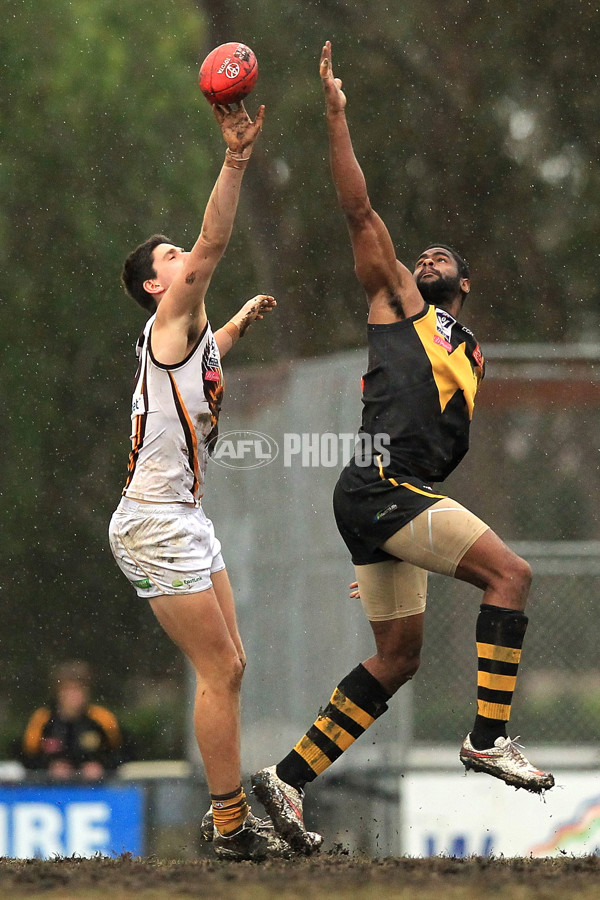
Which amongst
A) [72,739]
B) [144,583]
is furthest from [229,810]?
[72,739]

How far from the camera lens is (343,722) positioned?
16.3 feet

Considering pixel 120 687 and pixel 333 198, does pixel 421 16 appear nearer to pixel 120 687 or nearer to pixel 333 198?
pixel 333 198

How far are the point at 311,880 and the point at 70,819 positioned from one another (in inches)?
183

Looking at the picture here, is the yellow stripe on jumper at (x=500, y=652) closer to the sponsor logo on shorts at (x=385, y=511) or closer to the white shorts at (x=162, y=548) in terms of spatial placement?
the sponsor logo on shorts at (x=385, y=511)

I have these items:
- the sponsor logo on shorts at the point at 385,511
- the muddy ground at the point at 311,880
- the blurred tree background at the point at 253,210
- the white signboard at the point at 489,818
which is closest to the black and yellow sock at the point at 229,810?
the muddy ground at the point at 311,880

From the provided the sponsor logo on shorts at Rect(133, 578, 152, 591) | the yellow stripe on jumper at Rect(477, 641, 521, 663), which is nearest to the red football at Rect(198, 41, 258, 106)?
the sponsor logo on shorts at Rect(133, 578, 152, 591)

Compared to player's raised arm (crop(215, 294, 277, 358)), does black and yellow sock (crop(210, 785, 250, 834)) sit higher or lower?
lower

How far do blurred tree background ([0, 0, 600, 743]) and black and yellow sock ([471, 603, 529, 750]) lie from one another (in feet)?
25.5

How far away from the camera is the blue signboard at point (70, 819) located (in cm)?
816

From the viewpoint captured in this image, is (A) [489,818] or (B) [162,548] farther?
(A) [489,818]

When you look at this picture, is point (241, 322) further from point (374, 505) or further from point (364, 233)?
point (374, 505)

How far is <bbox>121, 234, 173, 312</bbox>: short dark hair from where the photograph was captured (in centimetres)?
491

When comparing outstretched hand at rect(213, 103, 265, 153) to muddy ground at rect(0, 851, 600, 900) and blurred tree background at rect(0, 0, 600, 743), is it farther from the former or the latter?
blurred tree background at rect(0, 0, 600, 743)

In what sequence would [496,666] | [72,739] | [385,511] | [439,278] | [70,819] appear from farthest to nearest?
[72,739]
[70,819]
[439,278]
[385,511]
[496,666]
